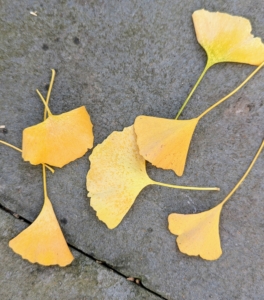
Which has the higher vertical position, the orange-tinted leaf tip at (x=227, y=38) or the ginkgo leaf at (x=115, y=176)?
the orange-tinted leaf tip at (x=227, y=38)

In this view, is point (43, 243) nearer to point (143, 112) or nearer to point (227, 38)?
point (143, 112)

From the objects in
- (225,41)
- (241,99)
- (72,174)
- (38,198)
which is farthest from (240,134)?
(38,198)

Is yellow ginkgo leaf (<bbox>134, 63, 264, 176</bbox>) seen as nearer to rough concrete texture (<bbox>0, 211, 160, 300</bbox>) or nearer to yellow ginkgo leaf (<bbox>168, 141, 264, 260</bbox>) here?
yellow ginkgo leaf (<bbox>168, 141, 264, 260</bbox>)

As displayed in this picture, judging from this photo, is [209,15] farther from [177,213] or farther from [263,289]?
[263,289]

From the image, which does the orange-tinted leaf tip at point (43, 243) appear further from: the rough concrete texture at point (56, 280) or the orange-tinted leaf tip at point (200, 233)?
the orange-tinted leaf tip at point (200, 233)

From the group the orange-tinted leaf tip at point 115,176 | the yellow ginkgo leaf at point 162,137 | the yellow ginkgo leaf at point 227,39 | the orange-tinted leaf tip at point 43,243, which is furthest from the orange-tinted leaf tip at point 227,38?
the orange-tinted leaf tip at point 43,243
